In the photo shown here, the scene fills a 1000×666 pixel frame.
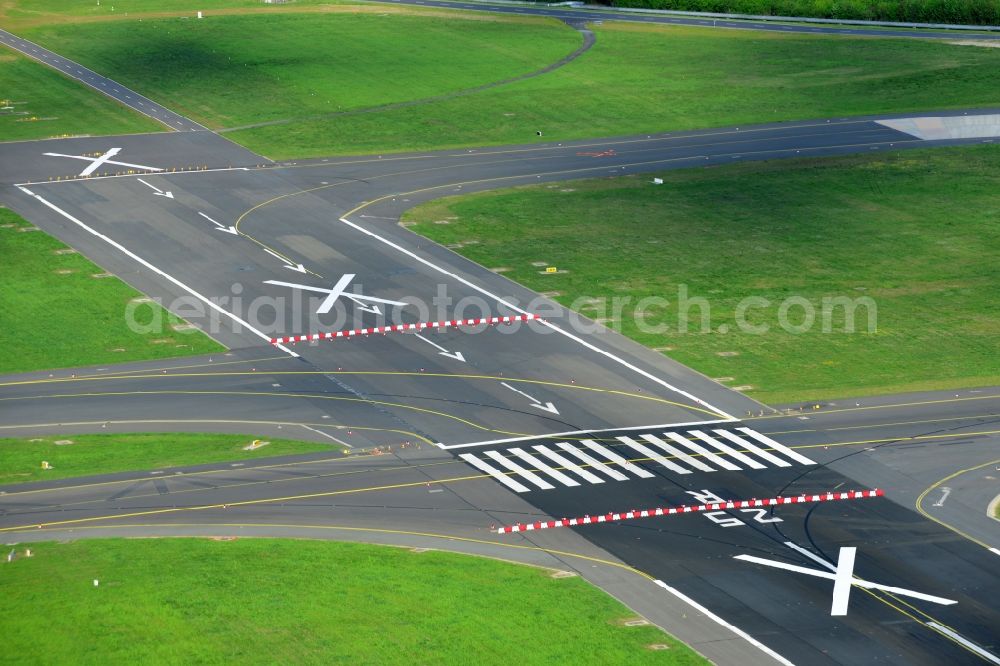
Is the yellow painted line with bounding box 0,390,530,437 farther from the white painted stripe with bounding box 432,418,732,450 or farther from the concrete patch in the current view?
the concrete patch

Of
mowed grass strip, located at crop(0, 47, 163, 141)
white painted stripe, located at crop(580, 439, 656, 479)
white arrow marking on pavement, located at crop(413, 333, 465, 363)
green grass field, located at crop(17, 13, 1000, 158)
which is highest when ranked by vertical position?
green grass field, located at crop(17, 13, 1000, 158)

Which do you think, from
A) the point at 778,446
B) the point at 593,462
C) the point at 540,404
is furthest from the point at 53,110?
the point at 778,446

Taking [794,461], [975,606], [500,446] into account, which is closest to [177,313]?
[500,446]

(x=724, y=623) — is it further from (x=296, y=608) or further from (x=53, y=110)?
(x=53, y=110)

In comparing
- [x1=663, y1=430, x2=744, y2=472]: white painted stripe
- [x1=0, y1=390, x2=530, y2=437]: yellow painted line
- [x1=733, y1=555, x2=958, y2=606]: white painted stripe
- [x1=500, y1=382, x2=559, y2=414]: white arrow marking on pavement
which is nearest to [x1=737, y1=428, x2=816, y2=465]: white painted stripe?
[x1=663, y1=430, x2=744, y2=472]: white painted stripe

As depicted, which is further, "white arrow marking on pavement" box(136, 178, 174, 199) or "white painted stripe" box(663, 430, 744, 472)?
"white arrow marking on pavement" box(136, 178, 174, 199)

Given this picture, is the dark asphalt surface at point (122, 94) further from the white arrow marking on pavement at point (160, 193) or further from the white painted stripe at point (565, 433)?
the white painted stripe at point (565, 433)

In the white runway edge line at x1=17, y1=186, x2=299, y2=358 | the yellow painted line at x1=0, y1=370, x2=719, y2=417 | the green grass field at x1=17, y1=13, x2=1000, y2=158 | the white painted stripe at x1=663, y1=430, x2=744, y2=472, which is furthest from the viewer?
the green grass field at x1=17, y1=13, x2=1000, y2=158

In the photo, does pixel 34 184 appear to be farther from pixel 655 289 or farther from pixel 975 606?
pixel 975 606
